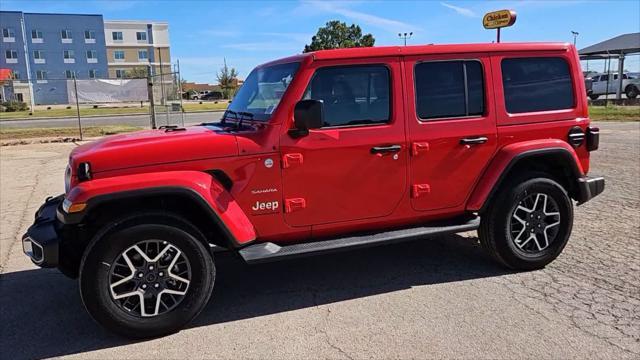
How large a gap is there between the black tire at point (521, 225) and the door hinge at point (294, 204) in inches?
70.8

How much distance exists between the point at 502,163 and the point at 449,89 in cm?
81

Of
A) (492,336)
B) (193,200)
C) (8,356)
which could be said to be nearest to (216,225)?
(193,200)

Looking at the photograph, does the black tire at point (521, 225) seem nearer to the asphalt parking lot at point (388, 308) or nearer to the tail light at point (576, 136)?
the asphalt parking lot at point (388, 308)

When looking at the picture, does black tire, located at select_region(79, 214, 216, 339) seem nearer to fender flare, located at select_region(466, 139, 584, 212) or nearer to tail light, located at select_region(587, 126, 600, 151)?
fender flare, located at select_region(466, 139, 584, 212)

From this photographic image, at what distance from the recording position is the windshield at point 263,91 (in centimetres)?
421

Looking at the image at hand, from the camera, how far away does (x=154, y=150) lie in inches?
147

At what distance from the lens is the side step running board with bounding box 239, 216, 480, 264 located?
391 cm

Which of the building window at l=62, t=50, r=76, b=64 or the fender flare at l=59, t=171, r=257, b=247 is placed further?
the building window at l=62, t=50, r=76, b=64

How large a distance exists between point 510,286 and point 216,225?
257 centimetres

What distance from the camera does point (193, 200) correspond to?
3660mm

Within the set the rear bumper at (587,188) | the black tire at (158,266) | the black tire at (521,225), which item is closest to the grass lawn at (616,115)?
the rear bumper at (587,188)

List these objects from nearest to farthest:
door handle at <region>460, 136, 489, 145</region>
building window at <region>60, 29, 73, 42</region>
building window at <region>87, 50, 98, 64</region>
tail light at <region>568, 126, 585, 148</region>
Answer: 1. door handle at <region>460, 136, 489, 145</region>
2. tail light at <region>568, 126, 585, 148</region>
3. building window at <region>60, 29, 73, 42</region>
4. building window at <region>87, 50, 98, 64</region>

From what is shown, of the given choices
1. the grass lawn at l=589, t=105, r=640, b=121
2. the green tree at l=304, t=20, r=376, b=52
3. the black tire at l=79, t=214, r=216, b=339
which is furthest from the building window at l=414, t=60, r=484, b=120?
the green tree at l=304, t=20, r=376, b=52

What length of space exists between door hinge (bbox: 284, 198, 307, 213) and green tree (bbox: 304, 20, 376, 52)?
5271 centimetres
